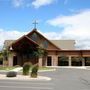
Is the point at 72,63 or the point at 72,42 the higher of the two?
the point at 72,42

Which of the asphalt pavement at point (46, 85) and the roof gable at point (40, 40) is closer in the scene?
the asphalt pavement at point (46, 85)

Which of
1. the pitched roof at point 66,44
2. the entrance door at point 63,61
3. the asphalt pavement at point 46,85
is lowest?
the asphalt pavement at point 46,85

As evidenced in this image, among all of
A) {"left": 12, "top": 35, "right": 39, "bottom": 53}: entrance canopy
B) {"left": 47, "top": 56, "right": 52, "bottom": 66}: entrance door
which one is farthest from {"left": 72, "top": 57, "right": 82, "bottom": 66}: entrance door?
{"left": 12, "top": 35, "right": 39, "bottom": 53}: entrance canopy

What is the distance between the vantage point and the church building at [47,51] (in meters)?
62.0

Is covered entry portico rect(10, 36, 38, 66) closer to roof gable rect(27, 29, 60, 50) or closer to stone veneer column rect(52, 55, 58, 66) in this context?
roof gable rect(27, 29, 60, 50)

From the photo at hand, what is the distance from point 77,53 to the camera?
6531 cm

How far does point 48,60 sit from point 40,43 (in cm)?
382

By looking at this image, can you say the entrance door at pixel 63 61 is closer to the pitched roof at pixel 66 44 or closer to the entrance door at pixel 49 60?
the entrance door at pixel 49 60

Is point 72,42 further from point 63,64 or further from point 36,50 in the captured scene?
point 36,50

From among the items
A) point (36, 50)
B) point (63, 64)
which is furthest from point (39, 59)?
point (63, 64)

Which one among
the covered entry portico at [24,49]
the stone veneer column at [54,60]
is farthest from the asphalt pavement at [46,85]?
the stone veneer column at [54,60]

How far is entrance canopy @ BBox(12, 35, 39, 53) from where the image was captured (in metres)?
61.6

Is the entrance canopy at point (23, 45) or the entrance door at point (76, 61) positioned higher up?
the entrance canopy at point (23, 45)

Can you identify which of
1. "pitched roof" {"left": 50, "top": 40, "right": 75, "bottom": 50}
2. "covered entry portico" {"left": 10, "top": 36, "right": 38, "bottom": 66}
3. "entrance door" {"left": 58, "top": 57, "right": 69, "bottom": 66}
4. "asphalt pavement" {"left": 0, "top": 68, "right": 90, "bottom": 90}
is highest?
"pitched roof" {"left": 50, "top": 40, "right": 75, "bottom": 50}
